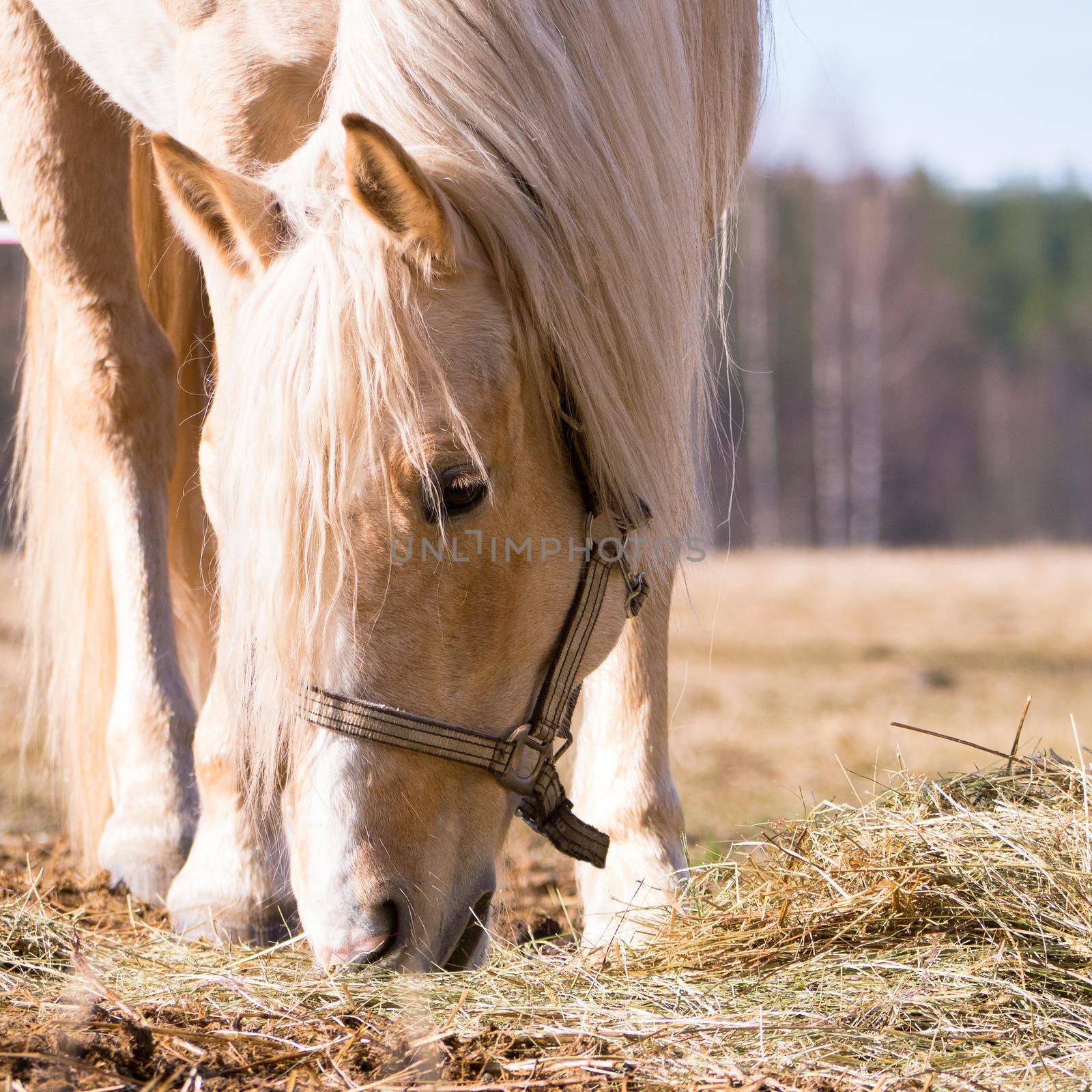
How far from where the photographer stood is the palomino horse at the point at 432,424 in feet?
4.64

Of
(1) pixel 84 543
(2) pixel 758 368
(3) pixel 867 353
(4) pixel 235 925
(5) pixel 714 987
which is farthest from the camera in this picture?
(3) pixel 867 353

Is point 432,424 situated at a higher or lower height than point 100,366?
lower

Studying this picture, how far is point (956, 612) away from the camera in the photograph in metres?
8.77

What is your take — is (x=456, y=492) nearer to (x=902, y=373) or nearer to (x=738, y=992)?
(x=738, y=992)

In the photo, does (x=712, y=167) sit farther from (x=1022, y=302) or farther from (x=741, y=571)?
A: (x=1022, y=302)

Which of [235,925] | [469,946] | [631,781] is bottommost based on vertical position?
[235,925]

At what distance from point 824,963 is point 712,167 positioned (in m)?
1.43

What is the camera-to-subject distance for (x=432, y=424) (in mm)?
1423

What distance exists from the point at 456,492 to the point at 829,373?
751 inches

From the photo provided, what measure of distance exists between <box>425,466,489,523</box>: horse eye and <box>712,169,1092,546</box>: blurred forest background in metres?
16.1

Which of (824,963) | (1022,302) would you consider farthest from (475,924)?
(1022,302)

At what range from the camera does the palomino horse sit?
1.41 metres

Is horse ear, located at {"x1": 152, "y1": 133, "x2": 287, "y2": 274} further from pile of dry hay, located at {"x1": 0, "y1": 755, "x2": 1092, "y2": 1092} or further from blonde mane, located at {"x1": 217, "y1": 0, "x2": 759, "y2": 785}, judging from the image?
pile of dry hay, located at {"x1": 0, "y1": 755, "x2": 1092, "y2": 1092}

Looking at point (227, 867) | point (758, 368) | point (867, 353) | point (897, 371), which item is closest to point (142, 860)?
point (227, 867)
